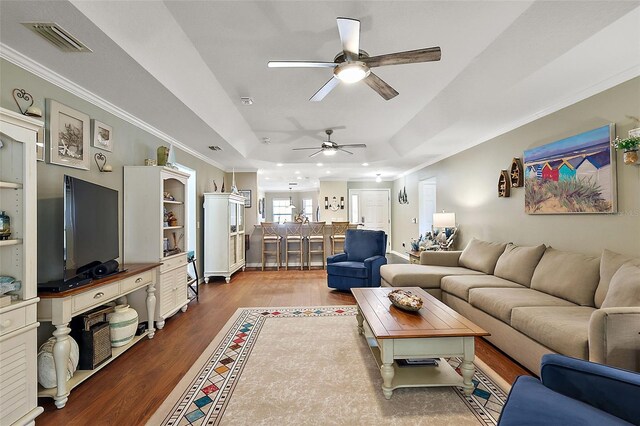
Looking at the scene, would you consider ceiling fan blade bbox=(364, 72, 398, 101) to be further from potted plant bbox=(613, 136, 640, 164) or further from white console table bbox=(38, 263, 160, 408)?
white console table bbox=(38, 263, 160, 408)

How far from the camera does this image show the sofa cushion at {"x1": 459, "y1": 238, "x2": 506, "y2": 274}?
3.80m

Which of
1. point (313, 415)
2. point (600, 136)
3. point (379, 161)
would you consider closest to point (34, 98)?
point (313, 415)

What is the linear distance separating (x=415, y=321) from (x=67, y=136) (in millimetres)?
3215

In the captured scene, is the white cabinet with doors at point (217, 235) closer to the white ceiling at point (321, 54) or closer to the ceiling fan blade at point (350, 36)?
the white ceiling at point (321, 54)

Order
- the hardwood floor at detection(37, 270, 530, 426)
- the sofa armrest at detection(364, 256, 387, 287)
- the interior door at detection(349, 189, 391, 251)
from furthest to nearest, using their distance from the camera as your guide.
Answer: the interior door at detection(349, 189, 391, 251)
the sofa armrest at detection(364, 256, 387, 287)
the hardwood floor at detection(37, 270, 530, 426)

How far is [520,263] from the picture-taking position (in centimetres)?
325

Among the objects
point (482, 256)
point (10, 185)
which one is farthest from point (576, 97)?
point (10, 185)

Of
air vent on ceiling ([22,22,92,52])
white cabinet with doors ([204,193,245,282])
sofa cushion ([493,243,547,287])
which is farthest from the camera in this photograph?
white cabinet with doors ([204,193,245,282])

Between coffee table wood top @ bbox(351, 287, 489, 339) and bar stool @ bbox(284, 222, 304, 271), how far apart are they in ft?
13.7

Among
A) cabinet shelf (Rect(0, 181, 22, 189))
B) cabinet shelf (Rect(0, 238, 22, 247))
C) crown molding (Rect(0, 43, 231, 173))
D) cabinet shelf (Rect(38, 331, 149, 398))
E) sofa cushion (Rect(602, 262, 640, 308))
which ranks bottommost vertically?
cabinet shelf (Rect(38, 331, 149, 398))

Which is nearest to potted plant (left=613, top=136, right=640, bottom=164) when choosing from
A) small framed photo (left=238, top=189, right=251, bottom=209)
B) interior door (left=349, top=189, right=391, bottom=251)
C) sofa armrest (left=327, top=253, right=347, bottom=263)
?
sofa armrest (left=327, top=253, right=347, bottom=263)

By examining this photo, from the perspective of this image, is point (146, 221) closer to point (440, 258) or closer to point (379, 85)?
point (379, 85)

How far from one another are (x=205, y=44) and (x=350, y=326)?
3.08 meters

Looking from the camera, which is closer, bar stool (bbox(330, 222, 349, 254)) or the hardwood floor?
the hardwood floor
